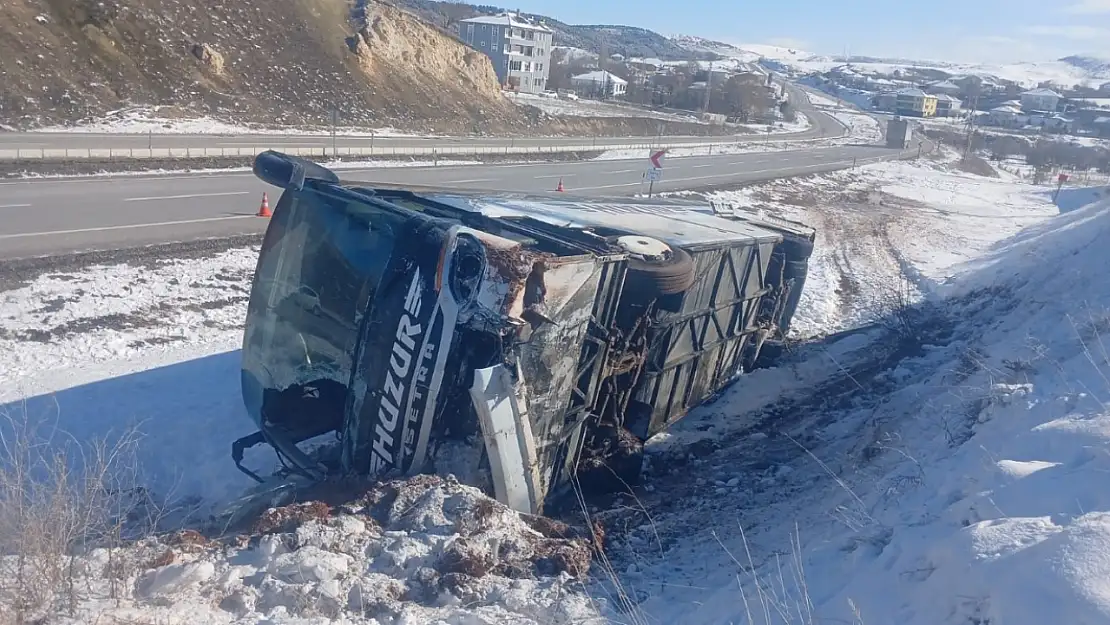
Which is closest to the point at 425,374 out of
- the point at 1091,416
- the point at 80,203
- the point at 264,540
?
the point at 264,540

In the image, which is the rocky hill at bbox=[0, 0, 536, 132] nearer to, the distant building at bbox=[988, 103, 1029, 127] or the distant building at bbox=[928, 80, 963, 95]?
the distant building at bbox=[988, 103, 1029, 127]

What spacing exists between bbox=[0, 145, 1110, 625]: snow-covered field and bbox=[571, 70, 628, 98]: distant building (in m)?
85.2

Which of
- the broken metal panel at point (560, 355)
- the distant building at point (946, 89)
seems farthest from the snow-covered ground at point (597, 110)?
the distant building at point (946, 89)

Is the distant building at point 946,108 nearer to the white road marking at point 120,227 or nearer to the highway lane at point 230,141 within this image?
the highway lane at point 230,141

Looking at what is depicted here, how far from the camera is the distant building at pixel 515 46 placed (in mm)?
87062

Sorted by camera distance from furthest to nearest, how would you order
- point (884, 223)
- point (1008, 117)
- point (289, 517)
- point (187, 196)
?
point (1008, 117)
point (884, 223)
point (187, 196)
point (289, 517)

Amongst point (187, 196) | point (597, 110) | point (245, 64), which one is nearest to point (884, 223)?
point (187, 196)

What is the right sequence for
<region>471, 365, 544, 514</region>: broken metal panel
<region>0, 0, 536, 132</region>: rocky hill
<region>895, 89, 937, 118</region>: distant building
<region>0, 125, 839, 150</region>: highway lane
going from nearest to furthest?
<region>471, 365, 544, 514</region>: broken metal panel → <region>0, 125, 839, 150</region>: highway lane → <region>0, 0, 536, 132</region>: rocky hill → <region>895, 89, 937, 118</region>: distant building

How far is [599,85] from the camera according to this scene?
96.0 m

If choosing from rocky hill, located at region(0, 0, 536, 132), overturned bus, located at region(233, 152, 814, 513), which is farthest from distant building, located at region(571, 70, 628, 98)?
overturned bus, located at region(233, 152, 814, 513)

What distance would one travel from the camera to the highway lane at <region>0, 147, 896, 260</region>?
13.8 meters

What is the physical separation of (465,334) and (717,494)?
2.88m

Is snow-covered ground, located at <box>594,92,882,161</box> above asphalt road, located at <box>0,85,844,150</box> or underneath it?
above

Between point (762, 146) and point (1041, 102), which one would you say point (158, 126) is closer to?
point (762, 146)
